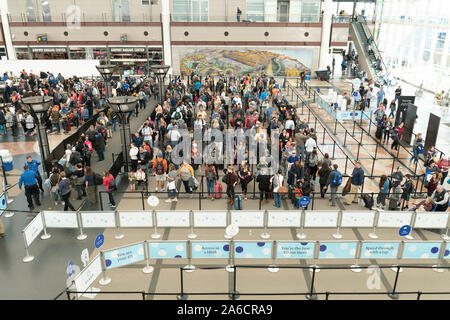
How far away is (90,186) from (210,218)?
455 centimetres

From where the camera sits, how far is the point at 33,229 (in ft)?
31.9

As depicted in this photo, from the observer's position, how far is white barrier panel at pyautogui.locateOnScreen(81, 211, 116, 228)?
10.2 m

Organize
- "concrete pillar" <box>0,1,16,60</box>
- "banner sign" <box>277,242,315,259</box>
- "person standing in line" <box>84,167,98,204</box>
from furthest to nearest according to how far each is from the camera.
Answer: "concrete pillar" <box>0,1,16,60</box>, "person standing in line" <box>84,167,98,204</box>, "banner sign" <box>277,242,315,259</box>

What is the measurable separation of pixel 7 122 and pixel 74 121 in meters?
3.45

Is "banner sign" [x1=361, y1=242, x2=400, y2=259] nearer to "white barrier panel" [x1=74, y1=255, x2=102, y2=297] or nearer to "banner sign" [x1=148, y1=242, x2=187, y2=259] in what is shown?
"banner sign" [x1=148, y1=242, x2=187, y2=259]

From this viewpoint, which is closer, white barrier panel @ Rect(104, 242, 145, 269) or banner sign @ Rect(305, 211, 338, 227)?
white barrier panel @ Rect(104, 242, 145, 269)

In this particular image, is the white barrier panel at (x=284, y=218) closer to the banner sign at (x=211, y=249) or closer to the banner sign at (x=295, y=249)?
the banner sign at (x=295, y=249)

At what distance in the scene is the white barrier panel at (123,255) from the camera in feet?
26.9

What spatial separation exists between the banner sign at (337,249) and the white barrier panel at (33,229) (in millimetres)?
Answer: 7051

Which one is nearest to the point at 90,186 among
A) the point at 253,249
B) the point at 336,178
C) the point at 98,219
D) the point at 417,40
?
the point at 98,219

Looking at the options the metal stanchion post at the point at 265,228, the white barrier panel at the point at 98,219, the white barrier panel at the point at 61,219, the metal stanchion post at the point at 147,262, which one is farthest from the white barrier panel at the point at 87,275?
the metal stanchion post at the point at 265,228

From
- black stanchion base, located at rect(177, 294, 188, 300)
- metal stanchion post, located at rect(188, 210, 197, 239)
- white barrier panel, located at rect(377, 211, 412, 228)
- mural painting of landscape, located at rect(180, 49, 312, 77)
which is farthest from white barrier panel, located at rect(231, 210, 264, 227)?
mural painting of landscape, located at rect(180, 49, 312, 77)

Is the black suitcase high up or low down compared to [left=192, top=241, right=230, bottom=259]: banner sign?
down

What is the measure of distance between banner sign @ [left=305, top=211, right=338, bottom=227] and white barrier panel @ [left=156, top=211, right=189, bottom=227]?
3.26m
